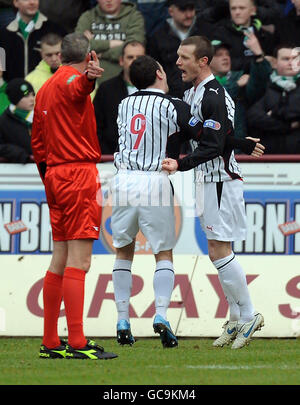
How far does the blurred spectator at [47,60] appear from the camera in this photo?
11.5 m

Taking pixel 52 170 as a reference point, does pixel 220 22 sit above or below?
above

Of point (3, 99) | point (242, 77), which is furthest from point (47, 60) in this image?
point (242, 77)

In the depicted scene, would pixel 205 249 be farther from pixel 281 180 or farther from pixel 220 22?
pixel 220 22

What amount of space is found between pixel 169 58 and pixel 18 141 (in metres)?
2.03

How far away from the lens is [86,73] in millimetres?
6836

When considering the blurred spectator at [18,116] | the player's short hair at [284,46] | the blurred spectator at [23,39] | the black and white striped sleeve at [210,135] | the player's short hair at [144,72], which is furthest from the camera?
the blurred spectator at [23,39]

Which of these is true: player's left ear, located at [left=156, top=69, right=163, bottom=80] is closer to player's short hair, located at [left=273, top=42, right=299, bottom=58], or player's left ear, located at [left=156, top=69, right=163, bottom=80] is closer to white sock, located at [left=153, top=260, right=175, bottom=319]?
white sock, located at [left=153, top=260, right=175, bottom=319]

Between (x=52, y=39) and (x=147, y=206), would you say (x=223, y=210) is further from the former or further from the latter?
(x=52, y=39)

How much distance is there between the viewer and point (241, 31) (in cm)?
1161

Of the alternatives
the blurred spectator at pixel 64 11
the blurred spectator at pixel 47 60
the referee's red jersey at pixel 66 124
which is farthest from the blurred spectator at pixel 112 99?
the referee's red jersey at pixel 66 124

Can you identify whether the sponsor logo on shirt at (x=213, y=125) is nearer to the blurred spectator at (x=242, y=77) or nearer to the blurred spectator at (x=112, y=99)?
the blurred spectator at (x=112, y=99)

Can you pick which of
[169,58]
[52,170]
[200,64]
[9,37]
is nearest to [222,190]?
[200,64]

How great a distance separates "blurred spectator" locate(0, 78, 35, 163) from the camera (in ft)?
35.1

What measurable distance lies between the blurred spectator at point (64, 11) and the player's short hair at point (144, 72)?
4358 millimetres
